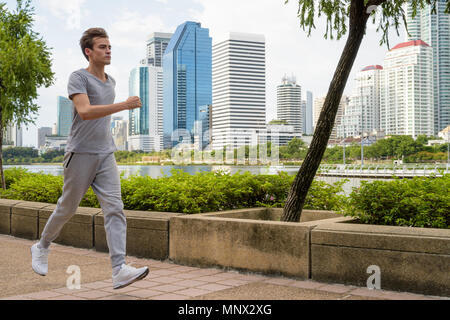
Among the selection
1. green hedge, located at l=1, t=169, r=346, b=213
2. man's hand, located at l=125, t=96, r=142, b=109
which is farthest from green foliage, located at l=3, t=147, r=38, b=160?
man's hand, located at l=125, t=96, r=142, b=109

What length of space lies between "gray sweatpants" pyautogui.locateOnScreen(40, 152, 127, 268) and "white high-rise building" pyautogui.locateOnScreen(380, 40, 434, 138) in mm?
137842

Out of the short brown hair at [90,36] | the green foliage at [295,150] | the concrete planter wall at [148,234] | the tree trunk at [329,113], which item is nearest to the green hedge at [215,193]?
the concrete planter wall at [148,234]

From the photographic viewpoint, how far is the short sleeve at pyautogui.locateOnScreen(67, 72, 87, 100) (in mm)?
3619

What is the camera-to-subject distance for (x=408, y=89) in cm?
13700

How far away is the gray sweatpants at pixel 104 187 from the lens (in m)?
3.71

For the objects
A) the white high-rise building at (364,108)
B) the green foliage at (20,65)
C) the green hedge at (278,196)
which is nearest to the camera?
the green hedge at (278,196)

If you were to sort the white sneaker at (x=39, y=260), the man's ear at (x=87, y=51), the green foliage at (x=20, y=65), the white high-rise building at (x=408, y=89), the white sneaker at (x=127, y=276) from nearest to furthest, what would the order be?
the white sneaker at (x=127, y=276) < the man's ear at (x=87, y=51) < the white sneaker at (x=39, y=260) < the green foliage at (x=20, y=65) < the white high-rise building at (x=408, y=89)

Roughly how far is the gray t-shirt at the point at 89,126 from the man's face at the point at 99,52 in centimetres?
13

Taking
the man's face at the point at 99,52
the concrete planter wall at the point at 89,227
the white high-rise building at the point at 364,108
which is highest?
the white high-rise building at the point at 364,108

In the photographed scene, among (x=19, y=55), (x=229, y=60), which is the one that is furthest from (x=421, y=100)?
(x=19, y=55)

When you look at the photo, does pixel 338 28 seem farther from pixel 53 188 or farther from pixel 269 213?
pixel 53 188

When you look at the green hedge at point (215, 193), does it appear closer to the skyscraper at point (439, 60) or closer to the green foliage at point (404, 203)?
the green foliage at point (404, 203)

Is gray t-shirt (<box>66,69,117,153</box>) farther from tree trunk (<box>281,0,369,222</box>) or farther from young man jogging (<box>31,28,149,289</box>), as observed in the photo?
tree trunk (<box>281,0,369,222</box>)

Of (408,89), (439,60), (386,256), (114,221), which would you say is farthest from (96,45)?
(439,60)
